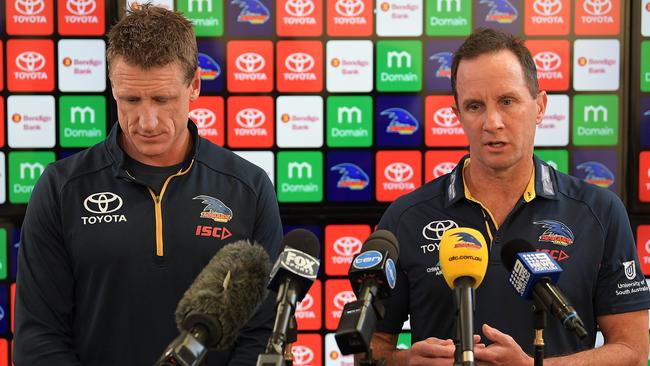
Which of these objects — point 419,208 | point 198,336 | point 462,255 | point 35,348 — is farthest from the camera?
point 419,208

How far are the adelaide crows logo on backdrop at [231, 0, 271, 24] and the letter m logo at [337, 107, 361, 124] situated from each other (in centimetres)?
42

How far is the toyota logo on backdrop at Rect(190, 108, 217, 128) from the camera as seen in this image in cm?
287

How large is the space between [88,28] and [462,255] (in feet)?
6.53

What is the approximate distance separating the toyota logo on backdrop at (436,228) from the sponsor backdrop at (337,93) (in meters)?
0.98

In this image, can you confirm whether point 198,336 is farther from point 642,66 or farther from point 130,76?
point 642,66

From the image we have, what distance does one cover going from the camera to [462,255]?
128 centimetres

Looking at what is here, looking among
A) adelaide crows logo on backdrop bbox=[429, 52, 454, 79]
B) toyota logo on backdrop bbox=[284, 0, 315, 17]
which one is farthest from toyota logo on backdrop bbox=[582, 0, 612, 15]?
toyota logo on backdrop bbox=[284, 0, 315, 17]

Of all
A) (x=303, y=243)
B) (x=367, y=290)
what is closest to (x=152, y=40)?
(x=303, y=243)

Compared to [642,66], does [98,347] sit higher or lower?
lower

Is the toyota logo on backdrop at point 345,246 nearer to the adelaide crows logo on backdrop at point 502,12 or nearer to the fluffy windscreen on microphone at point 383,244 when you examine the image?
the adelaide crows logo on backdrop at point 502,12

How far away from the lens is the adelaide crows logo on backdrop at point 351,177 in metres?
2.90

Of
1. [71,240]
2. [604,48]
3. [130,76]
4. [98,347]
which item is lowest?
[98,347]

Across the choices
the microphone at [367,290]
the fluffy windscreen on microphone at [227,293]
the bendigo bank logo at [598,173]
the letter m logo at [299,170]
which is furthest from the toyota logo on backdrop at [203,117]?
the microphone at [367,290]

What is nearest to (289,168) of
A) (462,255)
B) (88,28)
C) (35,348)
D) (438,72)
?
(438,72)
